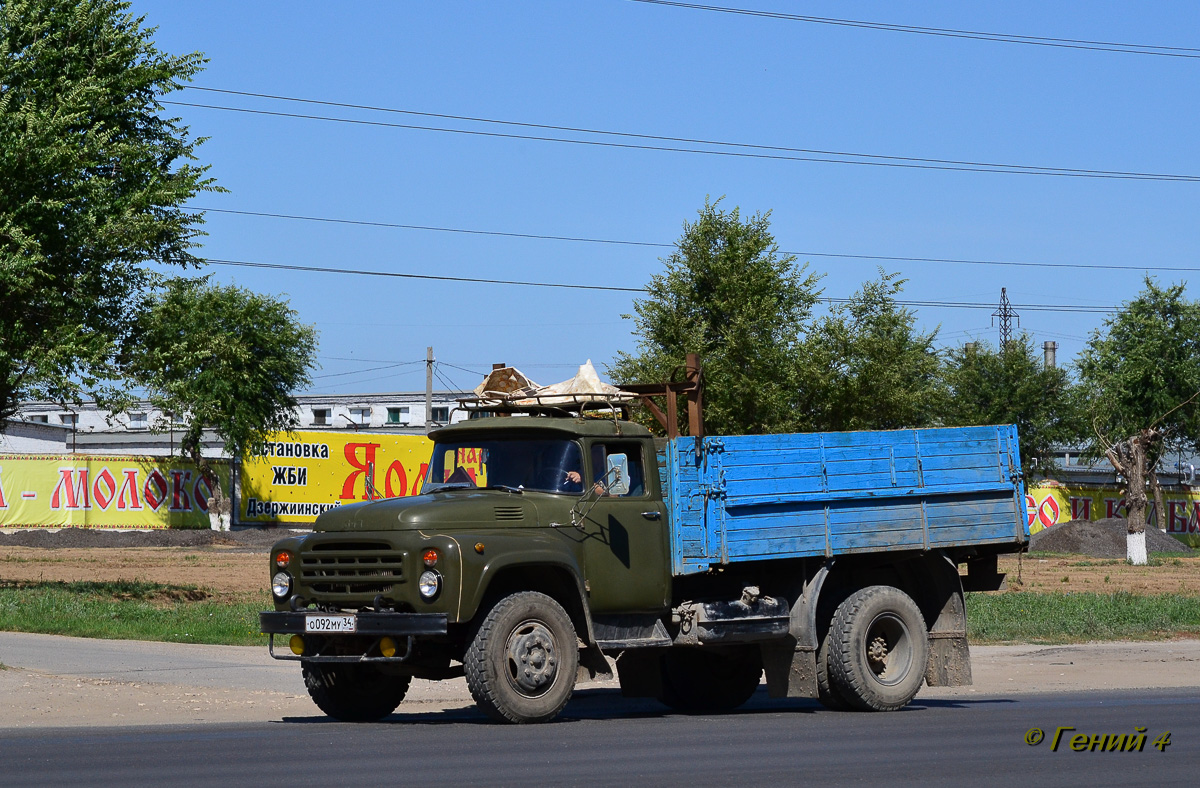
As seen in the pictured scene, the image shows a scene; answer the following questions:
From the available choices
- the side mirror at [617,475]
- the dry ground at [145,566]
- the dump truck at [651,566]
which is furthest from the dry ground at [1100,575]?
the side mirror at [617,475]

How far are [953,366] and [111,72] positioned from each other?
4652cm

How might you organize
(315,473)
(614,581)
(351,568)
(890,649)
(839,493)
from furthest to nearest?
(315,473) < (890,649) < (839,493) < (614,581) < (351,568)

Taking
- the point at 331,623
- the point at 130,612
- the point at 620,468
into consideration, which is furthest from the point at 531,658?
the point at 130,612

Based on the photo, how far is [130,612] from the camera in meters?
20.6

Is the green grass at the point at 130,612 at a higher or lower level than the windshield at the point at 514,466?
lower

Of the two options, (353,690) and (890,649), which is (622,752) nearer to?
(353,690)

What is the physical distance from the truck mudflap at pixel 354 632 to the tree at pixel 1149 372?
48.9 meters

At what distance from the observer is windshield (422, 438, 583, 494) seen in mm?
11398

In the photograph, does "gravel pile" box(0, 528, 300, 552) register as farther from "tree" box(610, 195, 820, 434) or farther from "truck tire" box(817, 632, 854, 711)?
"truck tire" box(817, 632, 854, 711)

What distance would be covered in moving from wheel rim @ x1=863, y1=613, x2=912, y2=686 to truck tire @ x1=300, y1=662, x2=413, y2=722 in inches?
162

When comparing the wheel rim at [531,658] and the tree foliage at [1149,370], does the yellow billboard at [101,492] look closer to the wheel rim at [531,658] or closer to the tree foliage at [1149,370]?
the tree foliage at [1149,370]

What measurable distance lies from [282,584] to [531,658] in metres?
2.07

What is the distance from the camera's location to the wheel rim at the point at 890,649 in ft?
41.2

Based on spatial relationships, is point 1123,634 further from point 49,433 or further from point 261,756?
point 49,433
